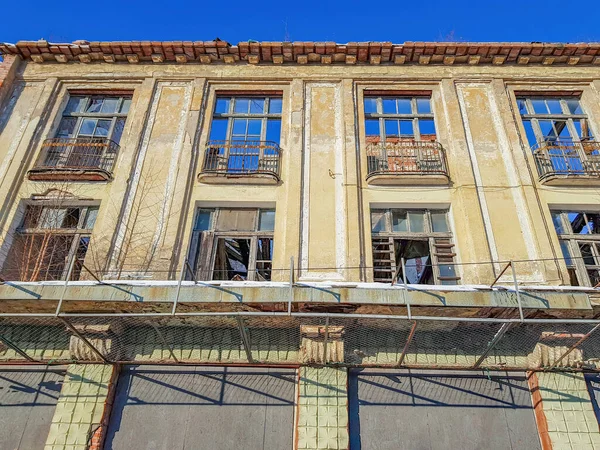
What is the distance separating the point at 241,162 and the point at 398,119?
14.2 ft

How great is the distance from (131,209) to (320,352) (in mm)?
5215

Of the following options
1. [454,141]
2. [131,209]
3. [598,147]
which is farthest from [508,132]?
[131,209]

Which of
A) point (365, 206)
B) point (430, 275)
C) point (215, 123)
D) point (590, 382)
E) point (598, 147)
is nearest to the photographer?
point (590, 382)

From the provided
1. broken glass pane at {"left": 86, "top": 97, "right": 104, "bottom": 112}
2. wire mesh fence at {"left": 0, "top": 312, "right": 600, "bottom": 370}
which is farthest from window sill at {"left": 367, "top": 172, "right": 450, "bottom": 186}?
broken glass pane at {"left": 86, "top": 97, "right": 104, "bottom": 112}

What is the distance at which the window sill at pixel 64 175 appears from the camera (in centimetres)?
1002

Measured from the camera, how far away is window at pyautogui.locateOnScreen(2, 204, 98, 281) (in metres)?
9.03

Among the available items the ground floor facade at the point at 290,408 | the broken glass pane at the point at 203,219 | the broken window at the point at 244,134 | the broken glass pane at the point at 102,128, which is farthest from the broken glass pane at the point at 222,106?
the ground floor facade at the point at 290,408

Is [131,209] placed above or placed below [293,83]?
below

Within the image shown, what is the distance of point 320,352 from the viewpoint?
25.3 feet

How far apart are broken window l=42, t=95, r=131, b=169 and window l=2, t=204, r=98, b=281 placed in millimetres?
1243

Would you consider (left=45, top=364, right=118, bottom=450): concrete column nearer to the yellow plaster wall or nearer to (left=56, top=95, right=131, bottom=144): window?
the yellow plaster wall

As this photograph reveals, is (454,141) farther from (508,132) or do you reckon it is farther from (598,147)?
(598,147)

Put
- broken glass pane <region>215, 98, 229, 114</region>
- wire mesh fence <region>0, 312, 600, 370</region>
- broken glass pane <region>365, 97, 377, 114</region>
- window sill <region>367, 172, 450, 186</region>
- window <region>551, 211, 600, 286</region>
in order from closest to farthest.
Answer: wire mesh fence <region>0, 312, 600, 370</region>, window <region>551, 211, 600, 286</region>, window sill <region>367, 172, 450, 186</region>, broken glass pane <region>365, 97, 377, 114</region>, broken glass pane <region>215, 98, 229, 114</region>

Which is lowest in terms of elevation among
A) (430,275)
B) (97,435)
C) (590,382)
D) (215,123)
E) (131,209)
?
(97,435)
